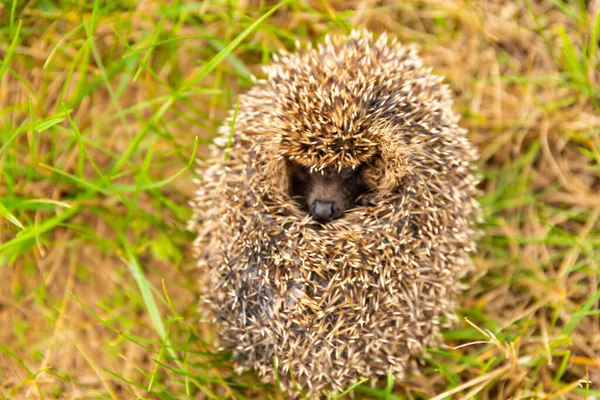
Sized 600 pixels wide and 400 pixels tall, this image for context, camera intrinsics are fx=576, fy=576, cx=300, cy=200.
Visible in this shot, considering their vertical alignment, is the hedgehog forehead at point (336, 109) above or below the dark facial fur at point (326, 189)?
above

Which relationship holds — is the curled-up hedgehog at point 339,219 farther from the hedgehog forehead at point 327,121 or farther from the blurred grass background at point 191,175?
the blurred grass background at point 191,175

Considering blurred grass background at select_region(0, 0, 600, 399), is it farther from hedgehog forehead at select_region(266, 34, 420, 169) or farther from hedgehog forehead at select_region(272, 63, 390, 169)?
hedgehog forehead at select_region(272, 63, 390, 169)

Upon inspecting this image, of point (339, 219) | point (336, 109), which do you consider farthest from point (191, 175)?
point (336, 109)

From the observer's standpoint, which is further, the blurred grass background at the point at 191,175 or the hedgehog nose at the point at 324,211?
the blurred grass background at the point at 191,175

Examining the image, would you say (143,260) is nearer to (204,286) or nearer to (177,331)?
(177,331)

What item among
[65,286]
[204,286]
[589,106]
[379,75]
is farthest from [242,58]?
[589,106]

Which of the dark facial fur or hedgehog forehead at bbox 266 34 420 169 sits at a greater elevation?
hedgehog forehead at bbox 266 34 420 169

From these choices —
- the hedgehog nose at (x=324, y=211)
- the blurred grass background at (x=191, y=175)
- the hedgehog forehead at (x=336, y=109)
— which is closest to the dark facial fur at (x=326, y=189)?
the hedgehog nose at (x=324, y=211)

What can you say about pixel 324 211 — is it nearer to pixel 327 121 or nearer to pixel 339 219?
pixel 339 219

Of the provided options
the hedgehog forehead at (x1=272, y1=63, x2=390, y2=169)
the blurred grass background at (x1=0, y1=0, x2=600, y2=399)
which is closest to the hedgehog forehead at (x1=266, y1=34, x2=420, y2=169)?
the hedgehog forehead at (x1=272, y1=63, x2=390, y2=169)
